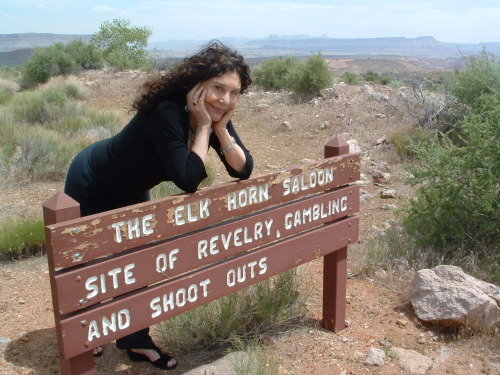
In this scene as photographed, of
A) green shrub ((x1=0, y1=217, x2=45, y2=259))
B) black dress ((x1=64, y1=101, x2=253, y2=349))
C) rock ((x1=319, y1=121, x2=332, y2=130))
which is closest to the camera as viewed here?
black dress ((x1=64, y1=101, x2=253, y2=349))

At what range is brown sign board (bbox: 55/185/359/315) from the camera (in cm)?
216

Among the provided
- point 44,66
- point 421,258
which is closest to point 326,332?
point 421,258

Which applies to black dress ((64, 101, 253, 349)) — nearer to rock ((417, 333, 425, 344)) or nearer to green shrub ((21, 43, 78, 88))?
rock ((417, 333, 425, 344))

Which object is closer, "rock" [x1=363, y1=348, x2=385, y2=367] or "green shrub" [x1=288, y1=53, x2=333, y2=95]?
"rock" [x1=363, y1=348, x2=385, y2=367]

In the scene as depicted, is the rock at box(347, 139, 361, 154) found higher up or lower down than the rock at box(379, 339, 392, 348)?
higher up

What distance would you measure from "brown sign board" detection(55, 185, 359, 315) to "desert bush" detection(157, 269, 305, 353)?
637 mm

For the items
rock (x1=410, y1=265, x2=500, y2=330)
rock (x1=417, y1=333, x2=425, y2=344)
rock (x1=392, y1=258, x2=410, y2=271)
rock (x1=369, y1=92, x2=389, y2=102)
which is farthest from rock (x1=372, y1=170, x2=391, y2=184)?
rock (x1=369, y1=92, x2=389, y2=102)

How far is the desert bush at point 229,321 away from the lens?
129 inches

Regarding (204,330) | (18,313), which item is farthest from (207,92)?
(18,313)

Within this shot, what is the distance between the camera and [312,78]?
556 inches

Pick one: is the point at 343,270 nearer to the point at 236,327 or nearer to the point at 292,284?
the point at 292,284

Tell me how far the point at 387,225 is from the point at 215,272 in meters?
3.35

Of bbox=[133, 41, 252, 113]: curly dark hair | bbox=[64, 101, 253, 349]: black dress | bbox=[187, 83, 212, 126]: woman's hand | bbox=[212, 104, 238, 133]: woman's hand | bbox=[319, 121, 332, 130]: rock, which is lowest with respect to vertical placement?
bbox=[319, 121, 332, 130]: rock

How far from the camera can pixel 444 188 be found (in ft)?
15.2
